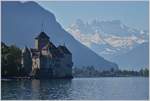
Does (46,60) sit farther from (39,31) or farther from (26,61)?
(39,31)

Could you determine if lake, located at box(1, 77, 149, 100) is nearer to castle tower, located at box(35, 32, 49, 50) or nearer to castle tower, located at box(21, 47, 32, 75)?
castle tower, located at box(21, 47, 32, 75)

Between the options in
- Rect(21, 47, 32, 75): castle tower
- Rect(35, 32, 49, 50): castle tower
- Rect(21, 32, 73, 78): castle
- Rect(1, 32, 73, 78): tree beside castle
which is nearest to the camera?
Rect(21, 47, 32, 75): castle tower

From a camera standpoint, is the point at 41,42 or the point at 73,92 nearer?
the point at 73,92

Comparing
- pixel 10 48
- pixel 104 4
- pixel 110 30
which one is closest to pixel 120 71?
pixel 10 48

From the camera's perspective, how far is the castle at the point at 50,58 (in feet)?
141

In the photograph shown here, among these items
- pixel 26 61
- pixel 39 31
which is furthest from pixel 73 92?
pixel 39 31

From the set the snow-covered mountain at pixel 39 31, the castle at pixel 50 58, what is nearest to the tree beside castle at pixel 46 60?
the castle at pixel 50 58

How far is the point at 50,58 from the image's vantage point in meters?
44.5

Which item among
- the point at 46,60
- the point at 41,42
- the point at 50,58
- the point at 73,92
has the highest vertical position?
the point at 41,42

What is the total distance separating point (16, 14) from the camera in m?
63.7

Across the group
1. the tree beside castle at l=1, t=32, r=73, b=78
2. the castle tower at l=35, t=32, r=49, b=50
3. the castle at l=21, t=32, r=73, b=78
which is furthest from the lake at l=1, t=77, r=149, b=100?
the castle tower at l=35, t=32, r=49, b=50

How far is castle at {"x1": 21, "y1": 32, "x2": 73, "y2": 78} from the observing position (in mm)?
42938

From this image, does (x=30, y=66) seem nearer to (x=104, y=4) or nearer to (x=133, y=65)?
(x=133, y=65)

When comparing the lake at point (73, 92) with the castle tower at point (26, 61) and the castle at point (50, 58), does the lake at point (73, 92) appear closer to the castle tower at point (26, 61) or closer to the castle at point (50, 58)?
the castle tower at point (26, 61)
